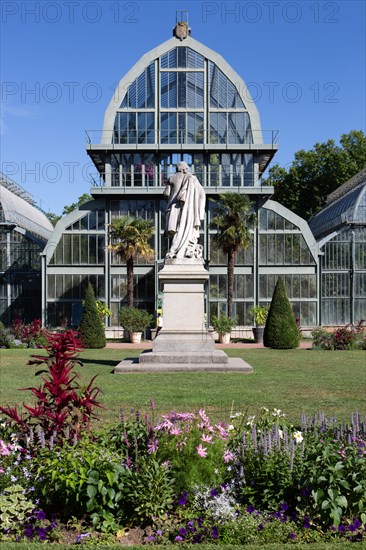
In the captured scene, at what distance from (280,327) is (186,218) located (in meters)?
13.4

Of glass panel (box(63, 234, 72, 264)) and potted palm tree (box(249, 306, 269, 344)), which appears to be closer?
potted palm tree (box(249, 306, 269, 344))

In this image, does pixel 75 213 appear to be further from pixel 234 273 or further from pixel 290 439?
pixel 290 439

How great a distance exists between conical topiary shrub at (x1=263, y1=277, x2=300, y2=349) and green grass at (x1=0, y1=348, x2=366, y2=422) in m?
8.60

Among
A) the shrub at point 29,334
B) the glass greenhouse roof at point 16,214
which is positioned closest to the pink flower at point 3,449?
the shrub at point 29,334

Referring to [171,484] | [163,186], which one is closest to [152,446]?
[171,484]

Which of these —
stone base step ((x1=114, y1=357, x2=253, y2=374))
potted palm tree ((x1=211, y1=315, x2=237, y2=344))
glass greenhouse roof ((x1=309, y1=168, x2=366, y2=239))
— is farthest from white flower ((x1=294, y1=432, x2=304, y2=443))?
glass greenhouse roof ((x1=309, y1=168, x2=366, y2=239))

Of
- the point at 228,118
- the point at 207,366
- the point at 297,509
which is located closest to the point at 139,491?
the point at 297,509

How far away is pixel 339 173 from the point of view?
6188 cm

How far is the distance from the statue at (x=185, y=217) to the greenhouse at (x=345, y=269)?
24991 millimetres

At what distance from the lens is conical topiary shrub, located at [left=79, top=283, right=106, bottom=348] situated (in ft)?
98.3

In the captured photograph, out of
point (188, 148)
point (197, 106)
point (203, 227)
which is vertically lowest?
point (203, 227)

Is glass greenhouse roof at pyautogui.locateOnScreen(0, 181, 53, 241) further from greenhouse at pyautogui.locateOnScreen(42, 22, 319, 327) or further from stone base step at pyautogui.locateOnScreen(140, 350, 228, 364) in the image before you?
stone base step at pyautogui.locateOnScreen(140, 350, 228, 364)

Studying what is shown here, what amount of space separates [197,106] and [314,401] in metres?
33.1

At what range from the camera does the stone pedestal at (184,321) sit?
1731 cm
